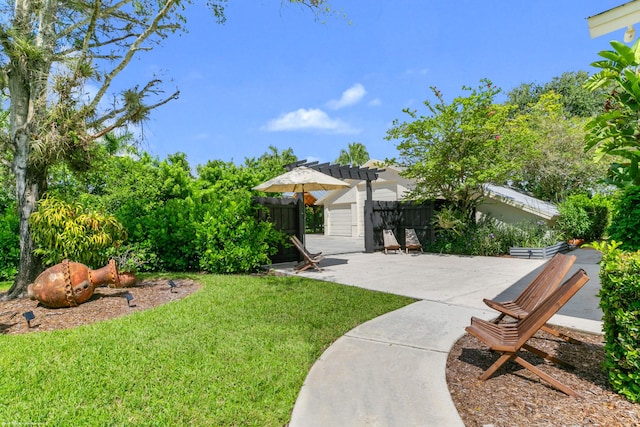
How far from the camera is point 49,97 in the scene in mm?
5820

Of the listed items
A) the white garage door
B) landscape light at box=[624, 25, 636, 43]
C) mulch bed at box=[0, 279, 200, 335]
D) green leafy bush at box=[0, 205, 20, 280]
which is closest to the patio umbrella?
mulch bed at box=[0, 279, 200, 335]

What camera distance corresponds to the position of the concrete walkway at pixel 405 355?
2.44 metres

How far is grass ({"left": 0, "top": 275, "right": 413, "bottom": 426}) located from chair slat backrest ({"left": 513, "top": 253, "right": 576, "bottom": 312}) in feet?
6.09

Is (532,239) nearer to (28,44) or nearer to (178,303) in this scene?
(178,303)

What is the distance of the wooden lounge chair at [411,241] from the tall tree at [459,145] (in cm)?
159

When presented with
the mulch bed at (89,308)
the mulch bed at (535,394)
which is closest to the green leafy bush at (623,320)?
the mulch bed at (535,394)

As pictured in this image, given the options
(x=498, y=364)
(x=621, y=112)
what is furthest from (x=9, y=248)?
(x=621, y=112)

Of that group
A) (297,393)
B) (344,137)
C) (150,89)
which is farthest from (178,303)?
(344,137)

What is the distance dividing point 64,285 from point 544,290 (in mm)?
6212

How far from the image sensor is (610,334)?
8.58ft

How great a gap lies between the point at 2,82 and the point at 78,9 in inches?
74.9

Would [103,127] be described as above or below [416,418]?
above

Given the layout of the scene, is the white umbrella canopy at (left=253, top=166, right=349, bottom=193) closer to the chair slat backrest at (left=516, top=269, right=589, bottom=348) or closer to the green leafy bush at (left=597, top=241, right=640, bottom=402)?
the chair slat backrest at (left=516, top=269, right=589, bottom=348)

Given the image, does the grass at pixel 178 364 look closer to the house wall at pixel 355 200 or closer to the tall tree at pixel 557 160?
the house wall at pixel 355 200
